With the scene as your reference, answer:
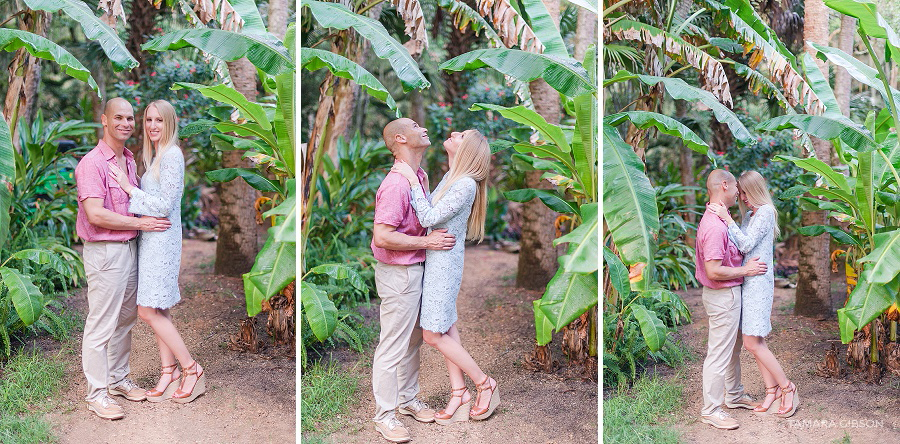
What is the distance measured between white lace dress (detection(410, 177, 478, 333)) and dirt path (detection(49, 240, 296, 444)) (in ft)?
2.04

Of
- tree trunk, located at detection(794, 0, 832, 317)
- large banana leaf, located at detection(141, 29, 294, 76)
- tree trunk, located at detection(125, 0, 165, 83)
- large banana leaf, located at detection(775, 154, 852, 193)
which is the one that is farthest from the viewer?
tree trunk, located at detection(125, 0, 165, 83)

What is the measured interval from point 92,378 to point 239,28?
4.72ft

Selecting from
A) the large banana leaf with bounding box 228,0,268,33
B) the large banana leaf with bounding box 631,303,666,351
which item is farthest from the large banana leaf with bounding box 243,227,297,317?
the large banana leaf with bounding box 631,303,666,351

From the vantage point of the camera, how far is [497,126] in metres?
3.53

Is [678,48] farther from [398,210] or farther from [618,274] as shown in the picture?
[398,210]

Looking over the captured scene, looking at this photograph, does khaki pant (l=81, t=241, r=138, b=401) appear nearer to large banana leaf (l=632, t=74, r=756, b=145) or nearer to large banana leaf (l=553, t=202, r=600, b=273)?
large banana leaf (l=553, t=202, r=600, b=273)

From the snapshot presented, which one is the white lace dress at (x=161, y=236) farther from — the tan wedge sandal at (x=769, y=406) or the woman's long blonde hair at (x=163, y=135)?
the tan wedge sandal at (x=769, y=406)

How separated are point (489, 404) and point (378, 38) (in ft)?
4.83

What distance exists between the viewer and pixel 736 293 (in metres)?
2.80

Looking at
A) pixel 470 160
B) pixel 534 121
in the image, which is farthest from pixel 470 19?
pixel 470 160

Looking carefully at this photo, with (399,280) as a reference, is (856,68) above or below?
above

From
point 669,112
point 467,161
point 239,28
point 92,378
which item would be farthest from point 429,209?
point 669,112

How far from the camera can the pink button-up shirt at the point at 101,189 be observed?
8.27 feet

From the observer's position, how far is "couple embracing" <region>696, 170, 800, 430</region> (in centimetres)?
275
